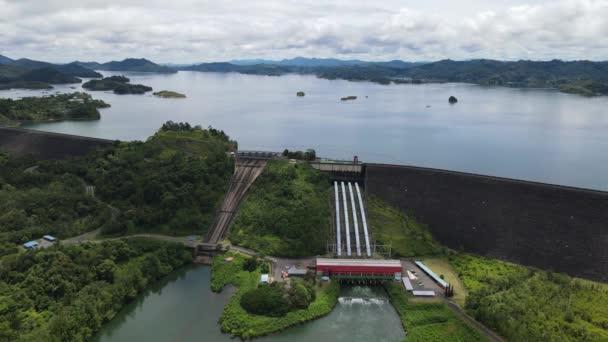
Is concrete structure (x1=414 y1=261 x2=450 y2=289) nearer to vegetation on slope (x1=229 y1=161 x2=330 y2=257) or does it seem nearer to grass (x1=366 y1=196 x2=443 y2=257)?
grass (x1=366 y1=196 x2=443 y2=257)

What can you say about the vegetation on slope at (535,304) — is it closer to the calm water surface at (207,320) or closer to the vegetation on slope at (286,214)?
the calm water surface at (207,320)

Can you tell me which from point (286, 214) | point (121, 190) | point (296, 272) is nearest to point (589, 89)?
point (286, 214)

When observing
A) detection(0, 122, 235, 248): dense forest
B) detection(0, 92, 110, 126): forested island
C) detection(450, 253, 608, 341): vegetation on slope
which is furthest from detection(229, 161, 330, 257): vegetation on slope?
detection(0, 92, 110, 126): forested island

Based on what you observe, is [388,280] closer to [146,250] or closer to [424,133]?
[146,250]

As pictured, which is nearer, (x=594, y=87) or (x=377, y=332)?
(x=377, y=332)

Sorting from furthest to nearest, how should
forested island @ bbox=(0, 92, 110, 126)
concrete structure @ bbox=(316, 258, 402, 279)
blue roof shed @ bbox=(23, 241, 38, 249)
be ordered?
forested island @ bbox=(0, 92, 110, 126)
blue roof shed @ bbox=(23, 241, 38, 249)
concrete structure @ bbox=(316, 258, 402, 279)

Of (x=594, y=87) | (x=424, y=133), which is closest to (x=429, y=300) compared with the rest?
(x=424, y=133)

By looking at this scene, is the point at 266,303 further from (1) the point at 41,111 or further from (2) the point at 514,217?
(1) the point at 41,111
